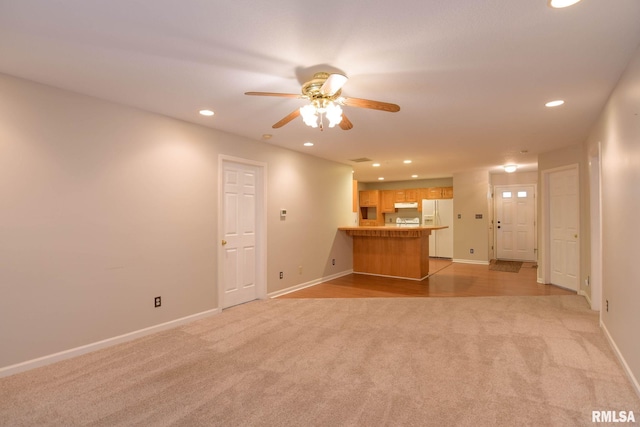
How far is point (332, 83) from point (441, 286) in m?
4.72

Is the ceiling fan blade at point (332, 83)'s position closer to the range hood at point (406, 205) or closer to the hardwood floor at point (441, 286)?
the hardwood floor at point (441, 286)

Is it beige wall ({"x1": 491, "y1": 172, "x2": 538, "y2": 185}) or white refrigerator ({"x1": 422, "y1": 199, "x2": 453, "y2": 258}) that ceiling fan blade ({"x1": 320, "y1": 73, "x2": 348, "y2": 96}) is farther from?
beige wall ({"x1": 491, "y1": 172, "x2": 538, "y2": 185})

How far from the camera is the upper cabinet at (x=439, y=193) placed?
927 cm

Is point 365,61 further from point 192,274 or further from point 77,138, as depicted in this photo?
point 192,274

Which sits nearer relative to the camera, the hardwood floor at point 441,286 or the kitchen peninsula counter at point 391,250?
the hardwood floor at point 441,286

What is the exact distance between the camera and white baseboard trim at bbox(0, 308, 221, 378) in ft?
8.62

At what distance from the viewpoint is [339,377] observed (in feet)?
8.38

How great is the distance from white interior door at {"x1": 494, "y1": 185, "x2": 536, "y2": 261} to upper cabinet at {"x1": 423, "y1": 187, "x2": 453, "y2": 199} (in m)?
1.22

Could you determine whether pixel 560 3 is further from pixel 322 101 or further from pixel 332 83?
pixel 322 101

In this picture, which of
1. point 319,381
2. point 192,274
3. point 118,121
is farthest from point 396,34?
point 192,274

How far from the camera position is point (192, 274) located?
13.1ft

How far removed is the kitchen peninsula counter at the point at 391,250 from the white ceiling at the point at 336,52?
3.07 meters

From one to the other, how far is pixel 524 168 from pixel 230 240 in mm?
7425

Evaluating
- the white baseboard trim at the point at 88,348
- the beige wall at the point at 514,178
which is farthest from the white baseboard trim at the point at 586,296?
the white baseboard trim at the point at 88,348
